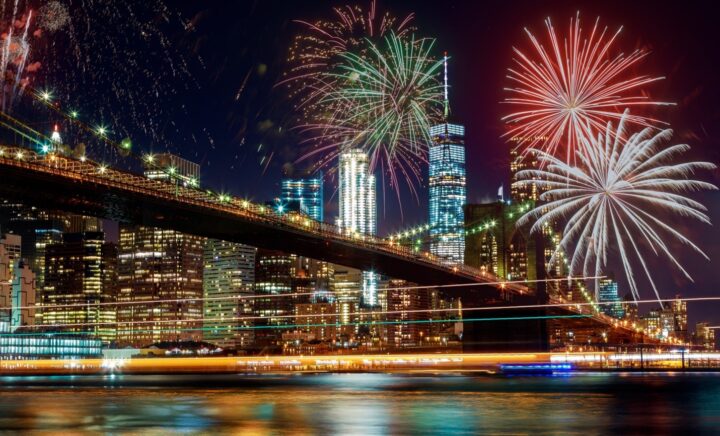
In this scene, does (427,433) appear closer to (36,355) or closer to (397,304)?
(36,355)

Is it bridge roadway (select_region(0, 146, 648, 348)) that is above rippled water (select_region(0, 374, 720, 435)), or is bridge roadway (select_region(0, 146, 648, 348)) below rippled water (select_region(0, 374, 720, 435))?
above

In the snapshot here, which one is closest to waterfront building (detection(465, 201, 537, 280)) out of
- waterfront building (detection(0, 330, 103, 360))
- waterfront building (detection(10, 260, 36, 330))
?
waterfront building (detection(0, 330, 103, 360))

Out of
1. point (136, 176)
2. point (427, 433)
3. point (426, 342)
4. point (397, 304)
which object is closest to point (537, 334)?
point (136, 176)

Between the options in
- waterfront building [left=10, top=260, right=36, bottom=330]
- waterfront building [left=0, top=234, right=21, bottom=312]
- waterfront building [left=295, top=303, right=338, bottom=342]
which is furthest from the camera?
waterfront building [left=295, top=303, right=338, bottom=342]

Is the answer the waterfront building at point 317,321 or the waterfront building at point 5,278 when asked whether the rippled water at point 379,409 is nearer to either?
the waterfront building at point 5,278

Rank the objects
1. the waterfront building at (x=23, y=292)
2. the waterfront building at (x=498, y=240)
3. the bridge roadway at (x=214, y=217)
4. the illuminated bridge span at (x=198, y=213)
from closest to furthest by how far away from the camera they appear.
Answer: the illuminated bridge span at (x=198, y=213) → the bridge roadway at (x=214, y=217) → the waterfront building at (x=498, y=240) → the waterfront building at (x=23, y=292)

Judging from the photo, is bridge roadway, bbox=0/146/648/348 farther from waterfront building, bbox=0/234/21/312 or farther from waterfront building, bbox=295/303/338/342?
waterfront building, bbox=295/303/338/342

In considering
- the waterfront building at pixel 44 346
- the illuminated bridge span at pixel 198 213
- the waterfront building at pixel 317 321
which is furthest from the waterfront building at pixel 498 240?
the waterfront building at pixel 317 321
